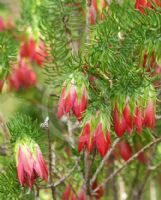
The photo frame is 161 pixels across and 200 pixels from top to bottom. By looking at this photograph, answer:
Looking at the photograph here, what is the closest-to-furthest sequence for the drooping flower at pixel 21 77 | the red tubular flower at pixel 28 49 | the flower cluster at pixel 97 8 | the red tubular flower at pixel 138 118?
the red tubular flower at pixel 138 118 < the flower cluster at pixel 97 8 < the red tubular flower at pixel 28 49 < the drooping flower at pixel 21 77

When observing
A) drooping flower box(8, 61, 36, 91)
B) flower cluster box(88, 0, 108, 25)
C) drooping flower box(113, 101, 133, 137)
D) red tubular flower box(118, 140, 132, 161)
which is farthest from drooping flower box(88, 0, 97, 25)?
drooping flower box(8, 61, 36, 91)

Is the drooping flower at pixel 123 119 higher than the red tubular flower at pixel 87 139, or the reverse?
the drooping flower at pixel 123 119

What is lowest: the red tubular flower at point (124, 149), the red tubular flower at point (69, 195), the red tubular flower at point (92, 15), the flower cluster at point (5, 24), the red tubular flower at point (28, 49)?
the red tubular flower at point (69, 195)

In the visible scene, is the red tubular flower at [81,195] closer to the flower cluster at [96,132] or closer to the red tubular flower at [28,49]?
the flower cluster at [96,132]

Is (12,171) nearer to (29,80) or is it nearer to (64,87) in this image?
(64,87)

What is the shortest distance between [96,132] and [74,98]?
0.07m

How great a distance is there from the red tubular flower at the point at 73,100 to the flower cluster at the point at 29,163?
0.31 feet

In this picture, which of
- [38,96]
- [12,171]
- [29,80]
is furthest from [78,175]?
[38,96]

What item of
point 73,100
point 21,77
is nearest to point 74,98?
point 73,100

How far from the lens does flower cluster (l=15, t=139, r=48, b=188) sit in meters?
1.09

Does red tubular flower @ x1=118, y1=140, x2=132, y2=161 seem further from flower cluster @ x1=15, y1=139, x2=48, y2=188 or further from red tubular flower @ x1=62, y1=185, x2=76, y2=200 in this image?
flower cluster @ x1=15, y1=139, x2=48, y2=188

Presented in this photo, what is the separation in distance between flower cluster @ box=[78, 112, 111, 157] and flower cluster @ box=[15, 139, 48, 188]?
3.4 inches

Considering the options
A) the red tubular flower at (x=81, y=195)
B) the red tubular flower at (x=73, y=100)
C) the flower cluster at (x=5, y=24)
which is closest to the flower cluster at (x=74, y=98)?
the red tubular flower at (x=73, y=100)

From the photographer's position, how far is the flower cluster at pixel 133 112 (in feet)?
3.45
